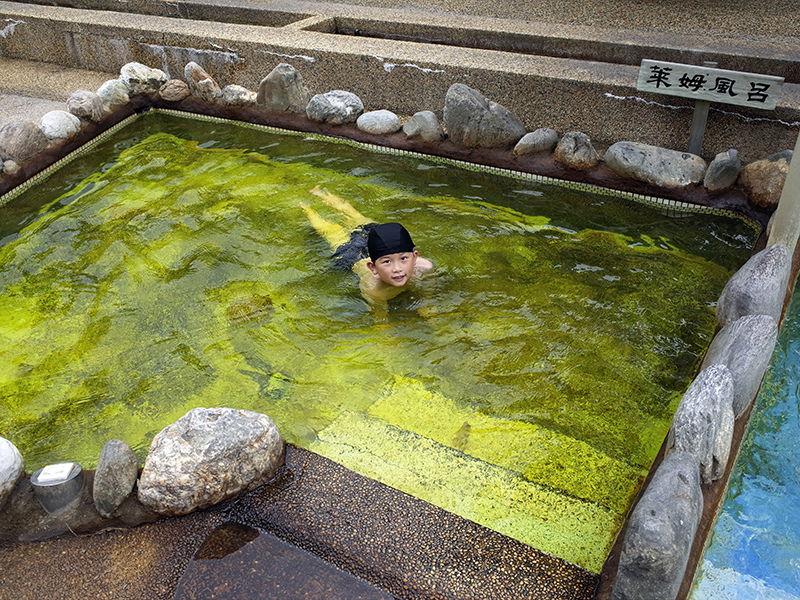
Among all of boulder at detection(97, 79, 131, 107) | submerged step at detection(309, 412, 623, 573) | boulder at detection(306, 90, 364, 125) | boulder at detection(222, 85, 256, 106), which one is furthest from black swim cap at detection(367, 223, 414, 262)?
boulder at detection(97, 79, 131, 107)

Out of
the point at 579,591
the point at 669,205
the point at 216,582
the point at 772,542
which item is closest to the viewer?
the point at 579,591

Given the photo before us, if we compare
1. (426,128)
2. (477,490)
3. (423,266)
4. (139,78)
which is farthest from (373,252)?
(139,78)

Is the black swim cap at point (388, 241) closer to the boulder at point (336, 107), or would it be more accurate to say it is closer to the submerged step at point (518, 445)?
the submerged step at point (518, 445)

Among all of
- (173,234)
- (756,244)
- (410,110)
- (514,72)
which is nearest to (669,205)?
(756,244)

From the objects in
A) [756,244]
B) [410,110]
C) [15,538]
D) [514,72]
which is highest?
[514,72]

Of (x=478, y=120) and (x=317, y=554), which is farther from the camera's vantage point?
(x=478, y=120)

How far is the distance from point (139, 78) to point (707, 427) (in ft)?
21.8

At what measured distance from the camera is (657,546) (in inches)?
81.0

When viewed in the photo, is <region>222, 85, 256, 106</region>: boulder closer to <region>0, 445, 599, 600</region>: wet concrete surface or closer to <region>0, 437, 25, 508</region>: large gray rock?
<region>0, 437, 25, 508</region>: large gray rock

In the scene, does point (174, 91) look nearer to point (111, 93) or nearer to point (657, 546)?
point (111, 93)

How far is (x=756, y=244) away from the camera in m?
4.44

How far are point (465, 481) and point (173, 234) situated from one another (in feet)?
10.9

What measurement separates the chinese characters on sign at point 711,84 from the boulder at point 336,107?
2.55 m

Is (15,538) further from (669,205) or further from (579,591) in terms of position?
(669,205)
